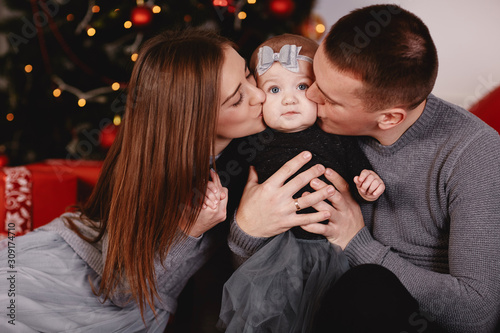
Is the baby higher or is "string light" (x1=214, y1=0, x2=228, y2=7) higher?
"string light" (x1=214, y1=0, x2=228, y2=7)

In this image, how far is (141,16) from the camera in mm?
2145

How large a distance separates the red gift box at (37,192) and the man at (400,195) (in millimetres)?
1121

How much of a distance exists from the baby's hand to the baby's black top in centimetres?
4

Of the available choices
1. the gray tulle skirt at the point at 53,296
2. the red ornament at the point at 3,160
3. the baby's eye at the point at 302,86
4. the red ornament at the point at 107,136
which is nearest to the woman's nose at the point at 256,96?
the baby's eye at the point at 302,86

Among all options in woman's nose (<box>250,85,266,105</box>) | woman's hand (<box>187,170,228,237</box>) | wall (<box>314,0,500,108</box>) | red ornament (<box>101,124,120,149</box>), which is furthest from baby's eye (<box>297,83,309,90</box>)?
red ornament (<box>101,124,120,149</box>)

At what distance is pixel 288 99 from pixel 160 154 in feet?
1.40

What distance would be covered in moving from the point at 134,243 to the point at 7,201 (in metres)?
1.00

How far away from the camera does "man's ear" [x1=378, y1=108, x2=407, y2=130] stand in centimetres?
118

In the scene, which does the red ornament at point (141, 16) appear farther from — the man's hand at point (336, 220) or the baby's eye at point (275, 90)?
the man's hand at point (336, 220)

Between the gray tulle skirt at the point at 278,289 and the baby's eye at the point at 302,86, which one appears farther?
the baby's eye at the point at 302,86

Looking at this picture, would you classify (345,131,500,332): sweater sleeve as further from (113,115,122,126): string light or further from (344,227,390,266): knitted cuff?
(113,115,122,126): string light

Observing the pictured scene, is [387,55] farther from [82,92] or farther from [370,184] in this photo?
[82,92]

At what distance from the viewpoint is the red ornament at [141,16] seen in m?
2.14

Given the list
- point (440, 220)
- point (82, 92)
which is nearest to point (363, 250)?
point (440, 220)
